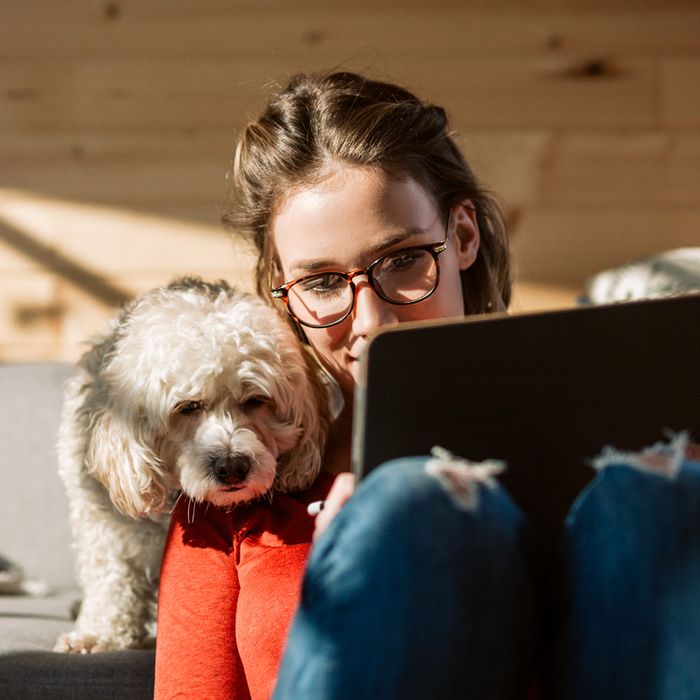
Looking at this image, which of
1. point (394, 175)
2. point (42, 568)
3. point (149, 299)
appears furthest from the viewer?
point (42, 568)

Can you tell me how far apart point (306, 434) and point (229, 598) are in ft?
0.99

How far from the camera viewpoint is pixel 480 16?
94.0 inches

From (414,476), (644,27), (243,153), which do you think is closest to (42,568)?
(243,153)

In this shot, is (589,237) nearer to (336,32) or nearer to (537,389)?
(336,32)

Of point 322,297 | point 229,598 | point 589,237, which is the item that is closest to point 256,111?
point 589,237

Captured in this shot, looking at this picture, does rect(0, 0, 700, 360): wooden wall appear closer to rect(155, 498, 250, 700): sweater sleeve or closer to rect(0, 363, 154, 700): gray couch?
rect(0, 363, 154, 700): gray couch

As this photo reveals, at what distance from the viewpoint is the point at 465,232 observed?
54.0 inches

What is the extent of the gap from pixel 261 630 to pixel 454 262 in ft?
2.00

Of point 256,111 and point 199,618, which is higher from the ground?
point 256,111

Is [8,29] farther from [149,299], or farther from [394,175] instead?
[394,175]

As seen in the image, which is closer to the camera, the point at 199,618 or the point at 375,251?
the point at 199,618

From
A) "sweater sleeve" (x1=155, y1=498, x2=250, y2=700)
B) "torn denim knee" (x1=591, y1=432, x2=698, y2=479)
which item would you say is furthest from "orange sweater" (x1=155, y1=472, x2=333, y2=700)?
"torn denim knee" (x1=591, y1=432, x2=698, y2=479)

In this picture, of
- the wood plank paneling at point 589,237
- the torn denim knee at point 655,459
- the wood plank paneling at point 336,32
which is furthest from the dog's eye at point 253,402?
the wood plank paneling at point 336,32

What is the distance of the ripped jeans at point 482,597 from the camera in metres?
0.65
